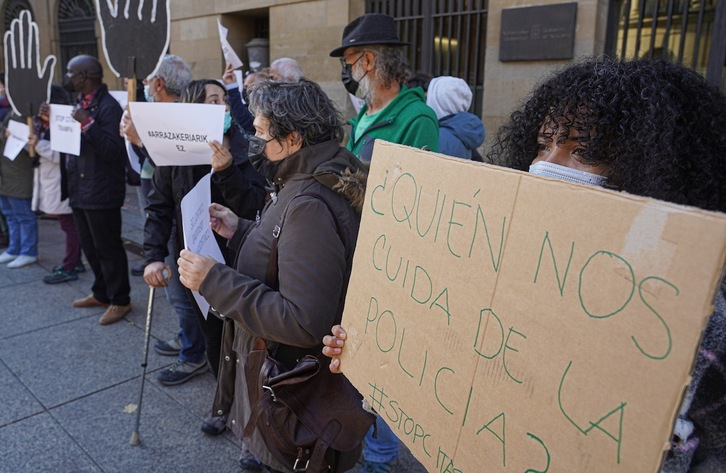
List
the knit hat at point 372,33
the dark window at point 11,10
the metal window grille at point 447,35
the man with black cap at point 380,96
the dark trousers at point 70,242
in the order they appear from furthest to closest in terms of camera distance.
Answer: the dark window at point 11,10 → the metal window grille at point 447,35 → the dark trousers at point 70,242 → the knit hat at point 372,33 → the man with black cap at point 380,96

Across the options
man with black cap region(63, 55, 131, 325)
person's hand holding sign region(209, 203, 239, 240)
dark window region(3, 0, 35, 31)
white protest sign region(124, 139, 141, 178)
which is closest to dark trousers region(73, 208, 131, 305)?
man with black cap region(63, 55, 131, 325)

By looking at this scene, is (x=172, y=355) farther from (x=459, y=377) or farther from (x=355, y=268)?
(x=459, y=377)

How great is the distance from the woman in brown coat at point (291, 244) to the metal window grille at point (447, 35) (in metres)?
4.34

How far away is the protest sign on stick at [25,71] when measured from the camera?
4578 millimetres

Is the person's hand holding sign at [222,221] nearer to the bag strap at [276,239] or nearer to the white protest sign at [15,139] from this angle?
the bag strap at [276,239]

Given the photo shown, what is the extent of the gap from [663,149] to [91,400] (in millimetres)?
3493

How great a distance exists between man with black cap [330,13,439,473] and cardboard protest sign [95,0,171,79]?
1.02 meters

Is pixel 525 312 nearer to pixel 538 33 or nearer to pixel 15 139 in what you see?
pixel 538 33

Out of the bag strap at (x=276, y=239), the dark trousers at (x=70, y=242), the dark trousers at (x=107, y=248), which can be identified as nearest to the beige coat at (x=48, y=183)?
the dark trousers at (x=70, y=242)

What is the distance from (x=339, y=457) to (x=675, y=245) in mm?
1665

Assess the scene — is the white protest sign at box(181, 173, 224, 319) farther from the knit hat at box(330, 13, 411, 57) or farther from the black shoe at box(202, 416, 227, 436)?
the knit hat at box(330, 13, 411, 57)

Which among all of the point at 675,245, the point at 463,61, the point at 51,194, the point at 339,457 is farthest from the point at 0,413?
the point at 463,61

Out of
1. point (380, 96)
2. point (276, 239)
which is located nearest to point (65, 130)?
point (380, 96)

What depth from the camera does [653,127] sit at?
47.4 inches
